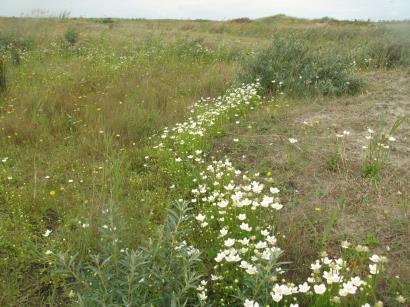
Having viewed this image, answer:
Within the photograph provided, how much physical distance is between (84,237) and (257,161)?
7.14ft

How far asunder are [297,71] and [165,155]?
12.3ft

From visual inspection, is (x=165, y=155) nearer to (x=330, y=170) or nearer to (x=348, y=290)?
(x=330, y=170)

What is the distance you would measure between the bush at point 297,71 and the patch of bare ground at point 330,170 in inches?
16.2

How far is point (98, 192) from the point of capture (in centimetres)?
396

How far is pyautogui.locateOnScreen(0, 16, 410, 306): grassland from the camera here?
3080 millimetres

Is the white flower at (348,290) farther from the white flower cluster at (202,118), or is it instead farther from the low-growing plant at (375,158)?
the white flower cluster at (202,118)

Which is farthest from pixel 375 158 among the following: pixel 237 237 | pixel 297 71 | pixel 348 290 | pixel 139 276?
pixel 297 71

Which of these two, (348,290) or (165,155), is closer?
(348,290)

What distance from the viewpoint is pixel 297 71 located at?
7.30m

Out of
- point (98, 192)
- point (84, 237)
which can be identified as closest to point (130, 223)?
point (84, 237)

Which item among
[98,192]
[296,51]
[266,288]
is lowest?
[98,192]

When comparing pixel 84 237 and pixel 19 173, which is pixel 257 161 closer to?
pixel 84 237

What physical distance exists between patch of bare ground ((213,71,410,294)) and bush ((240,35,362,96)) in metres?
0.41

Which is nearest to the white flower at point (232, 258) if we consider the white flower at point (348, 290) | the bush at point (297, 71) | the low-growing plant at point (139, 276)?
the low-growing plant at point (139, 276)
